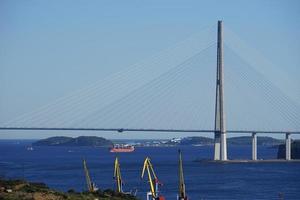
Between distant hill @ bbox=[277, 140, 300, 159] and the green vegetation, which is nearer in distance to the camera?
the green vegetation

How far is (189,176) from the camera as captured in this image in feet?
196

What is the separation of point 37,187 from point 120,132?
51.4 m

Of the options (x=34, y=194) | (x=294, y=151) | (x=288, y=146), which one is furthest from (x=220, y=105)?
(x=34, y=194)

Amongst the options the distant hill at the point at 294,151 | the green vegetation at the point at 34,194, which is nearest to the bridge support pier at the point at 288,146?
the distant hill at the point at 294,151

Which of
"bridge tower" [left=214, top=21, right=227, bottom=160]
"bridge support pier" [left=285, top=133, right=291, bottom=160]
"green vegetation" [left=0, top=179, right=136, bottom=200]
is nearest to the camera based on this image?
"green vegetation" [left=0, top=179, right=136, bottom=200]

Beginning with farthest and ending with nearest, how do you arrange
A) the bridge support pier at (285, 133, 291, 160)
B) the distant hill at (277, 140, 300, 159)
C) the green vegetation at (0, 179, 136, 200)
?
the distant hill at (277, 140, 300, 159), the bridge support pier at (285, 133, 291, 160), the green vegetation at (0, 179, 136, 200)

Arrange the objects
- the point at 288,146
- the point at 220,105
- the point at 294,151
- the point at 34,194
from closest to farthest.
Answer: the point at 34,194 < the point at 220,105 < the point at 288,146 < the point at 294,151

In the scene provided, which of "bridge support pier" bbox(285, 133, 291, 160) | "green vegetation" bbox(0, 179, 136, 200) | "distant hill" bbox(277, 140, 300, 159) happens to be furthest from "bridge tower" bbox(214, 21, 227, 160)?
"green vegetation" bbox(0, 179, 136, 200)

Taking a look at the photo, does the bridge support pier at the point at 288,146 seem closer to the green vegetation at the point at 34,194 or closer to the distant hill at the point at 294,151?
the distant hill at the point at 294,151

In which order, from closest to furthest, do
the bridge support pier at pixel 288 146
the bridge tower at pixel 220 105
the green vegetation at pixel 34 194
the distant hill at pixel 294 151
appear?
the green vegetation at pixel 34 194 → the bridge tower at pixel 220 105 → the bridge support pier at pixel 288 146 → the distant hill at pixel 294 151

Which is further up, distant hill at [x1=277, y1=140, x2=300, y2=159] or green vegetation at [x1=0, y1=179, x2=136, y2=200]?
distant hill at [x1=277, y1=140, x2=300, y2=159]

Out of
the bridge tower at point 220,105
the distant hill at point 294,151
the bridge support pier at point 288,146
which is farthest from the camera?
the distant hill at point 294,151

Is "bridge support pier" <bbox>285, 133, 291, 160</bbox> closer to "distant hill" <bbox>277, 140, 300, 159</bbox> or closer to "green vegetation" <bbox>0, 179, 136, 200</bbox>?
"distant hill" <bbox>277, 140, 300, 159</bbox>

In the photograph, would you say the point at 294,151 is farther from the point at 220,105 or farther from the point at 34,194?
the point at 34,194
